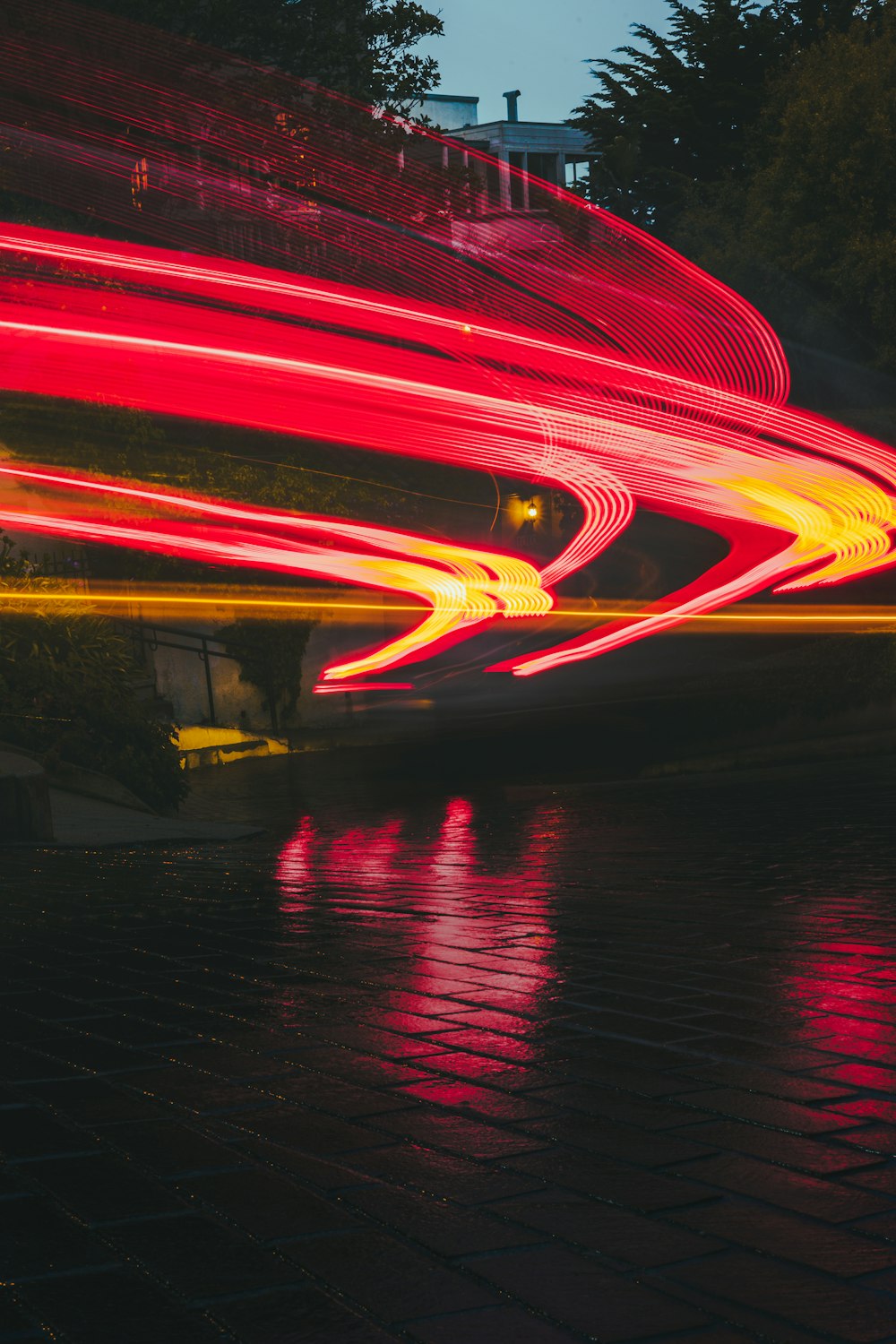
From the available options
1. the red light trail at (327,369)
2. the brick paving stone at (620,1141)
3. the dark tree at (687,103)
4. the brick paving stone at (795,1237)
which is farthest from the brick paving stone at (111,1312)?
the dark tree at (687,103)

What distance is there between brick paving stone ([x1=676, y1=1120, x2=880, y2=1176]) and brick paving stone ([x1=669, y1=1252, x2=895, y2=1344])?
59 cm

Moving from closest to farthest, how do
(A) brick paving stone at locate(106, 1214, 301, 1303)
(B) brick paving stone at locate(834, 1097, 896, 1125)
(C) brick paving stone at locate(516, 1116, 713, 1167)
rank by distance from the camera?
(A) brick paving stone at locate(106, 1214, 301, 1303) → (C) brick paving stone at locate(516, 1116, 713, 1167) → (B) brick paving stone at locate(834, 1097, 896, 1125)

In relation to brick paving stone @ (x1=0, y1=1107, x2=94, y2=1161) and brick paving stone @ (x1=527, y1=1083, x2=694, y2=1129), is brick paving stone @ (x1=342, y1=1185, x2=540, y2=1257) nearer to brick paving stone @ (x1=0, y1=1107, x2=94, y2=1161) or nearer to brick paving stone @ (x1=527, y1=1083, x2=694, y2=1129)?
brick paving stone @ (x1=527, y1=1083, x2=694, y2=1129)

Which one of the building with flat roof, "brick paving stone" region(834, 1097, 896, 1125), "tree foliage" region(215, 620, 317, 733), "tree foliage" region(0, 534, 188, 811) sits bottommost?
"tree foliage" region(215, 620, 317, 733)

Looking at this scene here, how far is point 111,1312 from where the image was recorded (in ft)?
8.99

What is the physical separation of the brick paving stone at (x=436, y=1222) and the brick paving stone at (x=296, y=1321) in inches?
13.2

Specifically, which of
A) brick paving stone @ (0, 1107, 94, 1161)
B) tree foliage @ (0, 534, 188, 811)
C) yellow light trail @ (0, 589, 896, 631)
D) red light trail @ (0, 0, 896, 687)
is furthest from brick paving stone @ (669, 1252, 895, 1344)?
yellow light trail @ (0, 589, 896, 631)

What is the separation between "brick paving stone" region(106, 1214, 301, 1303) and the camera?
9.36ft

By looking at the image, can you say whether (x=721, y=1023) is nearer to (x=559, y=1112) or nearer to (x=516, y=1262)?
(x=559, y=1112)

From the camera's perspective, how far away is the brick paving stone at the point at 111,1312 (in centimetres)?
265

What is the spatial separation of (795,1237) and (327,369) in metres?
14.3

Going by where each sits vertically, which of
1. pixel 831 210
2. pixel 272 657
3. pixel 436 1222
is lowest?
pixel 272 657

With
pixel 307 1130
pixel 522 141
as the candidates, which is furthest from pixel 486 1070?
pixel 522 141

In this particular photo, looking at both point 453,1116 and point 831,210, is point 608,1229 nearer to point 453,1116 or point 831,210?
point 453,1116
